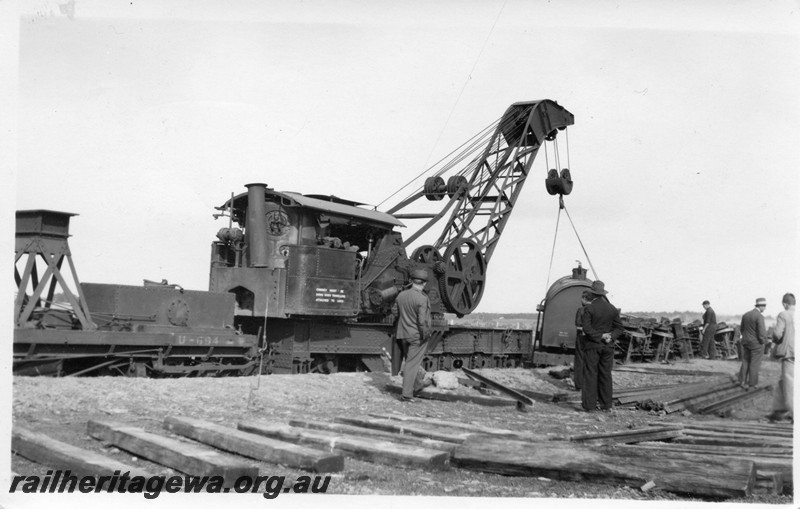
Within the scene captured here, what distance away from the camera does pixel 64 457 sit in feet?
14.7

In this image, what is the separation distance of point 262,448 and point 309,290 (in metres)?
6.39

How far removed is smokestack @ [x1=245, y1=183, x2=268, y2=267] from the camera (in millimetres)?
10969

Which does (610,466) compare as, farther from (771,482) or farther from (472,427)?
(472,427)

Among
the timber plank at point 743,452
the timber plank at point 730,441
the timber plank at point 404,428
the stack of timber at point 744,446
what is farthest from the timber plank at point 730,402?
the timber plank at point 404,428

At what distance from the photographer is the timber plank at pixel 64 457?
4352 millimetres

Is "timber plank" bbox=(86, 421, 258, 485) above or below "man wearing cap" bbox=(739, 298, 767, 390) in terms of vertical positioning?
below

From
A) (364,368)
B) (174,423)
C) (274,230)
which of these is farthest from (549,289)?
(174,423)

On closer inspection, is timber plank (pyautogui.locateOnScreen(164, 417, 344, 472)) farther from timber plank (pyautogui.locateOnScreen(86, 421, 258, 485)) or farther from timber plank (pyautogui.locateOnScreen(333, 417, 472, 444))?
timber plank (pyautogui.locateOnScreen(333, 417, 472, 444))

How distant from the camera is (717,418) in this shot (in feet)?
26.9

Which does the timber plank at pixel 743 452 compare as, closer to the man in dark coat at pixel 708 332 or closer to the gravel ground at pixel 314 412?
the gravel ground at pixel 314 412

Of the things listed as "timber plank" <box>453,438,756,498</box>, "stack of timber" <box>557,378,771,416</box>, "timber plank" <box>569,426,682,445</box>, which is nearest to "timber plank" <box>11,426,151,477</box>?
"timber plank" <box>453,438,756,498</box>

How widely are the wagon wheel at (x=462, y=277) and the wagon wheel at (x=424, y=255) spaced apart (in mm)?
408

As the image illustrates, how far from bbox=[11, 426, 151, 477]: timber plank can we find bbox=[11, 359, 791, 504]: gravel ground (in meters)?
0.09

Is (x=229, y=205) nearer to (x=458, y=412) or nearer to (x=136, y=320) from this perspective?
(x=136, y=320)
